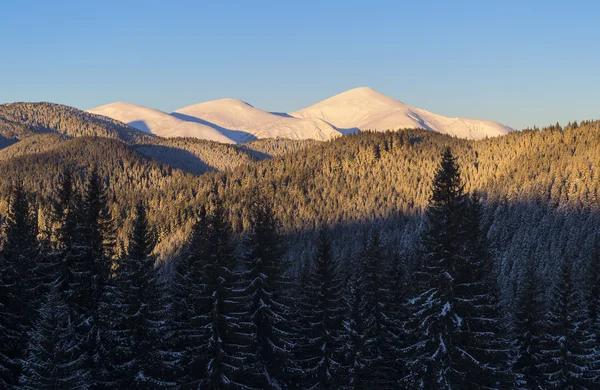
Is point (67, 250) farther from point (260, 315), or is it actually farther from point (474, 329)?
point (474, 329)

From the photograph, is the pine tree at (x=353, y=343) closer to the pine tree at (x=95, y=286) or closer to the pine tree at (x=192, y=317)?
the pine tree at (x=192, y=317)

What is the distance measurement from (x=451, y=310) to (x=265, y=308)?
→ 11.7 meters

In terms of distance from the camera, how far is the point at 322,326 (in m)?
34.2

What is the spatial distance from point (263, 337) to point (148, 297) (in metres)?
7.19

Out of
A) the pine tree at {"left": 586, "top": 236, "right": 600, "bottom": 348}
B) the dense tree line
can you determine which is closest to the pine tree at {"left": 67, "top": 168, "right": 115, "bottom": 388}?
the dense tree line

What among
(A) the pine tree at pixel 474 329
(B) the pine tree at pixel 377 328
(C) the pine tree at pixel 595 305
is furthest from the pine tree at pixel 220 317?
(C) the pine tree at pixel 595 305

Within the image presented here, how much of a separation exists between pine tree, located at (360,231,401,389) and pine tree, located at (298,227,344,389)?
1.74 meters

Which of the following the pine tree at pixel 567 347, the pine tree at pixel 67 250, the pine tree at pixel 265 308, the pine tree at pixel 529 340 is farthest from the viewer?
the pine tree at pixel 529 340

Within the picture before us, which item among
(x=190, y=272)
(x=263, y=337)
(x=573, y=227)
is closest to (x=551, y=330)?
(x=263, y=337)

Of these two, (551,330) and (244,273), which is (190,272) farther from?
(551,330)

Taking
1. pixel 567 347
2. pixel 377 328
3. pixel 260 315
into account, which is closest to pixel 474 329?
pixel 377 328

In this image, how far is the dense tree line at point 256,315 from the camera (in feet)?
78.9

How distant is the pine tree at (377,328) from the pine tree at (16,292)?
19616 millimetres

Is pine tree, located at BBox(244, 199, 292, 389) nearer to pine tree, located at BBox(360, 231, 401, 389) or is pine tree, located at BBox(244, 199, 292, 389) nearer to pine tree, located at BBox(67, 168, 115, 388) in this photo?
pine tree, located at BBox(360, 231, 401, 389)
